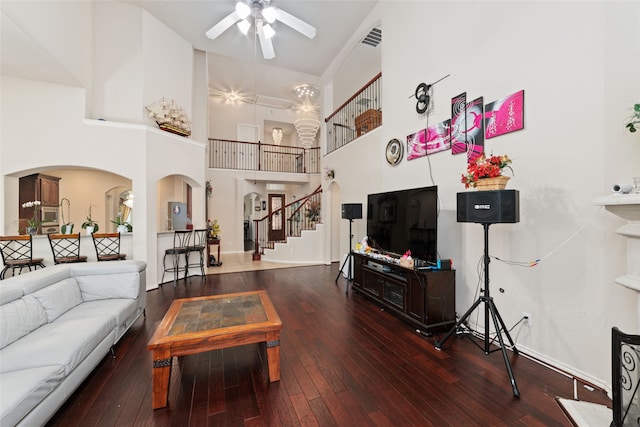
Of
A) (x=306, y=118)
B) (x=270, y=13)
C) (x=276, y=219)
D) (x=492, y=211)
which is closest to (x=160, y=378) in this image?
(x=492, y=211)

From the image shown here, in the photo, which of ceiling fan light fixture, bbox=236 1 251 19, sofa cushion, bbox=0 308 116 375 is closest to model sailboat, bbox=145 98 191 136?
ceiling fan light fixture, bbox=236 1 251 19

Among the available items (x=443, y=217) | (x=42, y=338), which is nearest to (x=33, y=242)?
(x=42, y=338)

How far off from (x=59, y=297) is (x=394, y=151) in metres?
4.45

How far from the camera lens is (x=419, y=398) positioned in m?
1.88

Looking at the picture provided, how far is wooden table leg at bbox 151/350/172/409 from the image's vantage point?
1.80m

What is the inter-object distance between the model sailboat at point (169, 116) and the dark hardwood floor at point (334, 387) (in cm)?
377

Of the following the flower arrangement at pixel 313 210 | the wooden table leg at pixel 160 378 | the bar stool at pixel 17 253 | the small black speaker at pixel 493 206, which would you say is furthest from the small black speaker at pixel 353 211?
the bar stool at pixel 17 253

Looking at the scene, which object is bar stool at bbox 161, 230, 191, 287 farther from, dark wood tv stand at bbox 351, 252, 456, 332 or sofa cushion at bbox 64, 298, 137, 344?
dark wood tv stand at bbox 351, 252, 456, 332

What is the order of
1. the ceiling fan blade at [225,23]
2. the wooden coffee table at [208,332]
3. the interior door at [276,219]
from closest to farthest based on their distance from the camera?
the wooden coffee table at [208,332] → the ceiling fan blade at [225,23] → the interior door at [276,219]

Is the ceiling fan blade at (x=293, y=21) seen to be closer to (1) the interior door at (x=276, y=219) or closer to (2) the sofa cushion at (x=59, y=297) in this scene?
(2) the sofa cushion at (x=59, y=297)

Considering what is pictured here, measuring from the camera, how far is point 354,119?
236 inches

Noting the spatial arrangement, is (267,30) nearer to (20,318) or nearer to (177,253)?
(177,253)

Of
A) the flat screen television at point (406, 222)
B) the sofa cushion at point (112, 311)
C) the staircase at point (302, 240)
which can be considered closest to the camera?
the sofa cushion at point (112, 311)

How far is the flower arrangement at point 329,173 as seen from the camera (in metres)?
6.29
